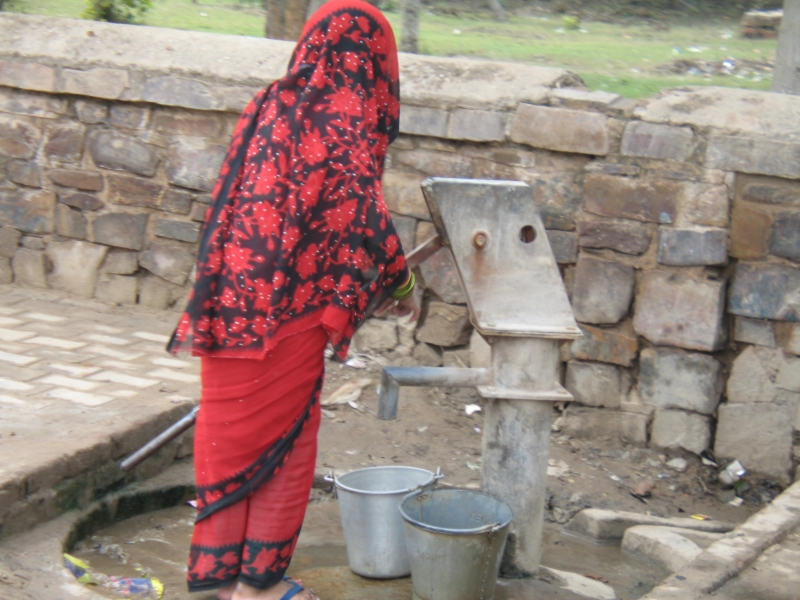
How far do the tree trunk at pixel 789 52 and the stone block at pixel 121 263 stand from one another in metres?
3.73

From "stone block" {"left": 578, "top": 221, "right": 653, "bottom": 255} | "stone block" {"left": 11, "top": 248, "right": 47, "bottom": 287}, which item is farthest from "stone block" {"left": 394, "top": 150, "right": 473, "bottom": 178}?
"stone block" {"left": 11, "top": 248, "right": 47, "bottom": 287}

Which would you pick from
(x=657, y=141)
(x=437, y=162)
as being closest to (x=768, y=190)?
(x=657, y=141)

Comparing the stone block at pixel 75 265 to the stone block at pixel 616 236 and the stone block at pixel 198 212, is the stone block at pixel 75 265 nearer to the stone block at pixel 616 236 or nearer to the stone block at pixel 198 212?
the stone block at pixel 198 212

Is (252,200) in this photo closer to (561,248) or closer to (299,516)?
(299,516)

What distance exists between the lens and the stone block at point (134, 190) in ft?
15.3

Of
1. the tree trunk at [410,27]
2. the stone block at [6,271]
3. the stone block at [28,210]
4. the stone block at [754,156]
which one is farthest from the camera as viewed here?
the tree trunk at [410,27]

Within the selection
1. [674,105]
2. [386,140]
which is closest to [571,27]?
[674,105]

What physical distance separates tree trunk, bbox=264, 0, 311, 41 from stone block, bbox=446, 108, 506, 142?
2.36 meters

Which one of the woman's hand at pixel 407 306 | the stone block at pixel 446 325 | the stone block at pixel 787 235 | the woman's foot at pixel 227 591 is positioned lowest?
the woman's foot at pixel 227 591

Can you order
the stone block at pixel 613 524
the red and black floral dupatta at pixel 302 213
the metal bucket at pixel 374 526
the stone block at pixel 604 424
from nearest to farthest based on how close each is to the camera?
the red and black floral dupatta at pixel 302 213 < the metal bucket at pixel 374 526 < the stone block at pixel 613 524 < the stone block at pixel 604 424

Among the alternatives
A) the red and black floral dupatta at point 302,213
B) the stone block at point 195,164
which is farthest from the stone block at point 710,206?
the stone block at point 195,164

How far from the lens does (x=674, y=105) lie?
3709mm

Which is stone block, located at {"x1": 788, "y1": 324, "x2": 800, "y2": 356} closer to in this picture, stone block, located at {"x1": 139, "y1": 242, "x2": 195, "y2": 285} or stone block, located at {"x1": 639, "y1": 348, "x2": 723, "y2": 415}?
stone block, located at {"x1": 639, "y1": 348, "x2": 723, "y2": 415}

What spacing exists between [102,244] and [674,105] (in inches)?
122
